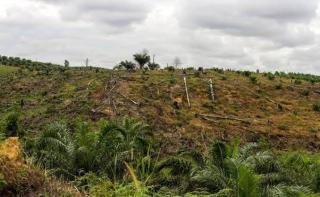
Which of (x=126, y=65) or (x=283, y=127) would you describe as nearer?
(x=283, y=127)

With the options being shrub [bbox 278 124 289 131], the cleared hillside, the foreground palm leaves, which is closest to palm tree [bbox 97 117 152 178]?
the foreground palm leaves

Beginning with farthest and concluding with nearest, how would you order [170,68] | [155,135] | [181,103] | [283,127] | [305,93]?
[170,68] → [305,93] → [181,103] → [283,127] → [155,135]

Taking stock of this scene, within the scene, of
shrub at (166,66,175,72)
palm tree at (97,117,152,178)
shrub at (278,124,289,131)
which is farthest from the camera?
shrub at (166,66,175,72)

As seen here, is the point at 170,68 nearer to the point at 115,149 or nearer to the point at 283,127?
the point at 283,127

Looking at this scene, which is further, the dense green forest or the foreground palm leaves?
the foreground palm leaves

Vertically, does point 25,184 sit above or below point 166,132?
above

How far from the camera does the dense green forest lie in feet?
31.6

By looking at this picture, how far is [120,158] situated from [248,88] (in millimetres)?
20054

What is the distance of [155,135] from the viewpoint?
79.6ft

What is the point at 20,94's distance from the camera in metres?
32.6

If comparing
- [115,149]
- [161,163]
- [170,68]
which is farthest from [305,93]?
[161,163]

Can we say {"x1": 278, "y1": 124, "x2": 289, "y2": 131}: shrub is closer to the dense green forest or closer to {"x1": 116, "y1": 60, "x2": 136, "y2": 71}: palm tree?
the dense green forest

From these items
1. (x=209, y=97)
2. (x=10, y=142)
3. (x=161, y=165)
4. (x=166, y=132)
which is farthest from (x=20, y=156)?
(x=209, y=97)

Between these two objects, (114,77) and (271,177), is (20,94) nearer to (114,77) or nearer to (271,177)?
(114,77)
